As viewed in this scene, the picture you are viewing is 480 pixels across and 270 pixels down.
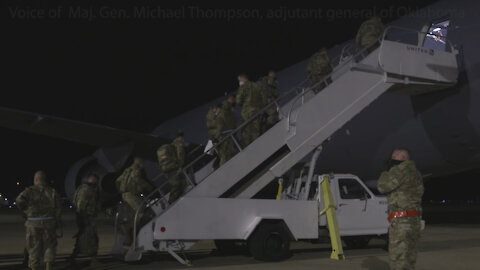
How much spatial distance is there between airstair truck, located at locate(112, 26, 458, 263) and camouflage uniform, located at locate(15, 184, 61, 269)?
1345mm

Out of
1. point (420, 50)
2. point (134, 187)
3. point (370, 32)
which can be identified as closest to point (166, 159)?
point (134, 187)

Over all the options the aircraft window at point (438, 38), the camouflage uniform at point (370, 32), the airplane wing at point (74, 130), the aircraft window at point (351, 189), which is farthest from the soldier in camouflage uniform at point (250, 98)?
the airplane wing at point (74, 130)

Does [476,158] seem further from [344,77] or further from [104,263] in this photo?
[104,263]

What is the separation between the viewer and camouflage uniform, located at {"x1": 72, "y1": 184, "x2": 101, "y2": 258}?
9719 millimetres

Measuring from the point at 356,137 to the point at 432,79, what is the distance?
146 inches

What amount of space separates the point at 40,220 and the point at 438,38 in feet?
29.5

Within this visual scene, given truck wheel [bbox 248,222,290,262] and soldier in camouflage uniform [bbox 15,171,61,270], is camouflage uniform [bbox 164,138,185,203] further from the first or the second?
soldier in camouflage uniform [bbox 15,171,61,270]

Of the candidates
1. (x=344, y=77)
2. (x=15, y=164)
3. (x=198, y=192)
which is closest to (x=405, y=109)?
(x=344, y=77)

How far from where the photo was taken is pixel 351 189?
37.1ft

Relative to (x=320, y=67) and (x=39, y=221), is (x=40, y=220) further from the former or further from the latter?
(x=320, y=67)

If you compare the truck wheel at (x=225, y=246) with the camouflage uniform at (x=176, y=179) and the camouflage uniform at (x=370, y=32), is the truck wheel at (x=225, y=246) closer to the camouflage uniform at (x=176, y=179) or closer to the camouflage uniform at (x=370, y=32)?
the camouflage uniform at (x=176, y=179)

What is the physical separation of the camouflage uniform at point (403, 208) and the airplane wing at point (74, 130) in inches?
507

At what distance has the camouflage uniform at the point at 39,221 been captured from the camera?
320 inches

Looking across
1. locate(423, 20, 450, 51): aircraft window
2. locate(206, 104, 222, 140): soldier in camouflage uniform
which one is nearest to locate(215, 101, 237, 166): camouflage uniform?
locate(206, 104, 222, 140): soldier in camouflage uniform
